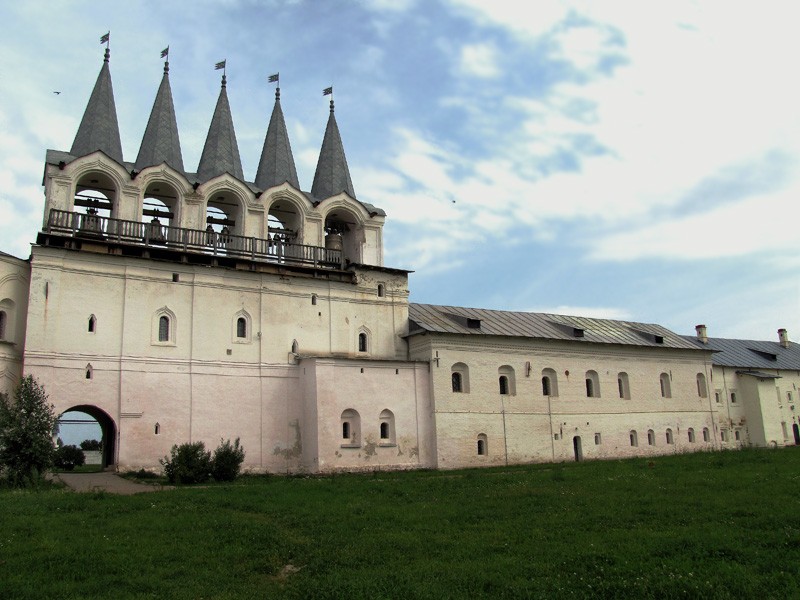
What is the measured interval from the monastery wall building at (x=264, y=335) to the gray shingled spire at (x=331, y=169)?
0.10 meters

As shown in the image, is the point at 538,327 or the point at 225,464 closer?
the point at 225,464

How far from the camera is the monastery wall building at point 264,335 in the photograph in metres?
26.0

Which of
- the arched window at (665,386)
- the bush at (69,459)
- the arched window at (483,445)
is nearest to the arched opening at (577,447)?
the arched window at (483,445)

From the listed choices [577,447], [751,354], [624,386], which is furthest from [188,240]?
[751,354]

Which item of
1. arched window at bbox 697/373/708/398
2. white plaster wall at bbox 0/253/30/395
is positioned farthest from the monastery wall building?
arched window at bbox 697/373/708/398

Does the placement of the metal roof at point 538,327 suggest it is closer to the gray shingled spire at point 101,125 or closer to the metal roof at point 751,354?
the metal roof at point 751,354

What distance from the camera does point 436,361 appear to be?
31.9 meters

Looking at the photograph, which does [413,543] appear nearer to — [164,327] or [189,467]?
[189,467]

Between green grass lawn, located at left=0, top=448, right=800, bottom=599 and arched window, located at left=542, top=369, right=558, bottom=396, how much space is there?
1724 cm

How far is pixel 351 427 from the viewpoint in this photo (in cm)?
2955

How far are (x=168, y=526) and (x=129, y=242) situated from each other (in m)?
16.7

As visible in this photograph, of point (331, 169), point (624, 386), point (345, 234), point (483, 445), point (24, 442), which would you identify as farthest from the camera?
point (624, 386)

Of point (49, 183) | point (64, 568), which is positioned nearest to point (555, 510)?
point (64, 568)

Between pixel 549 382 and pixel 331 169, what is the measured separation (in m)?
15.1
